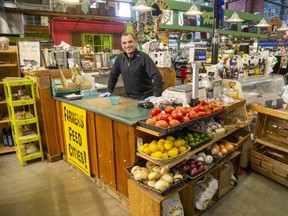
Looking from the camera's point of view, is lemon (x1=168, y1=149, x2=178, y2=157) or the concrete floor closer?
lemon (x1=168, y1=149, x2=178, y2=157)

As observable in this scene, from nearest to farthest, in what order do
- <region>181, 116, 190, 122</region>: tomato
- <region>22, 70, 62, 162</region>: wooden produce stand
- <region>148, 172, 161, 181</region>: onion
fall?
<region>148, 172, 161, 181</region>: onion < <region>181, 116, 190, 122</region>: tomato < <region>22, 70, 62, 162</region>: wooden produce stand

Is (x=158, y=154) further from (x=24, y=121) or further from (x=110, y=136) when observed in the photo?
(x=24, y=121)

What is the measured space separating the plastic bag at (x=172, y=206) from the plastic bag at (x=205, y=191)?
0.28m

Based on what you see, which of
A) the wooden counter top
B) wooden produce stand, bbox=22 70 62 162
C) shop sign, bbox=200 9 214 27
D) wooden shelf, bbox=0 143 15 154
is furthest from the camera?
shop sign, bbox=200 9 214 27

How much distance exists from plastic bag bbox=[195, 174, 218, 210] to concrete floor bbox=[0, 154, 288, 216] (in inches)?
7.9

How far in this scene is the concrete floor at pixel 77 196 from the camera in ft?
8.34

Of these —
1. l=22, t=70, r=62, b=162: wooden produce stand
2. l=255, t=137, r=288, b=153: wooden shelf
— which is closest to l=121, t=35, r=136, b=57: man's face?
l=22, t=70, r=62, b=162: wooden produce stand

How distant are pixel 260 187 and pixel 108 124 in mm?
2139

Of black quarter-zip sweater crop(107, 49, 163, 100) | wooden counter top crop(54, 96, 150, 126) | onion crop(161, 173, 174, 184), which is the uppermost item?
black quarter-zip sweater crop(107, 49, 163, 100)

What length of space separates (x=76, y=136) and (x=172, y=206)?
1.68m

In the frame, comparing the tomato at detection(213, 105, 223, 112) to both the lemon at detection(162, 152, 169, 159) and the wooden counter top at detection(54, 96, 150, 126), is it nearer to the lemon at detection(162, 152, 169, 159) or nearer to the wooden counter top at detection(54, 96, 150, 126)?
the wooden counter top at detection(54, 96, 150, 126)

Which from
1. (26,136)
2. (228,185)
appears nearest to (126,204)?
(228,185)

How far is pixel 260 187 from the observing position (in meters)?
2.96

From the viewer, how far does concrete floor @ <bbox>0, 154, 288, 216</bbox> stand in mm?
2541
